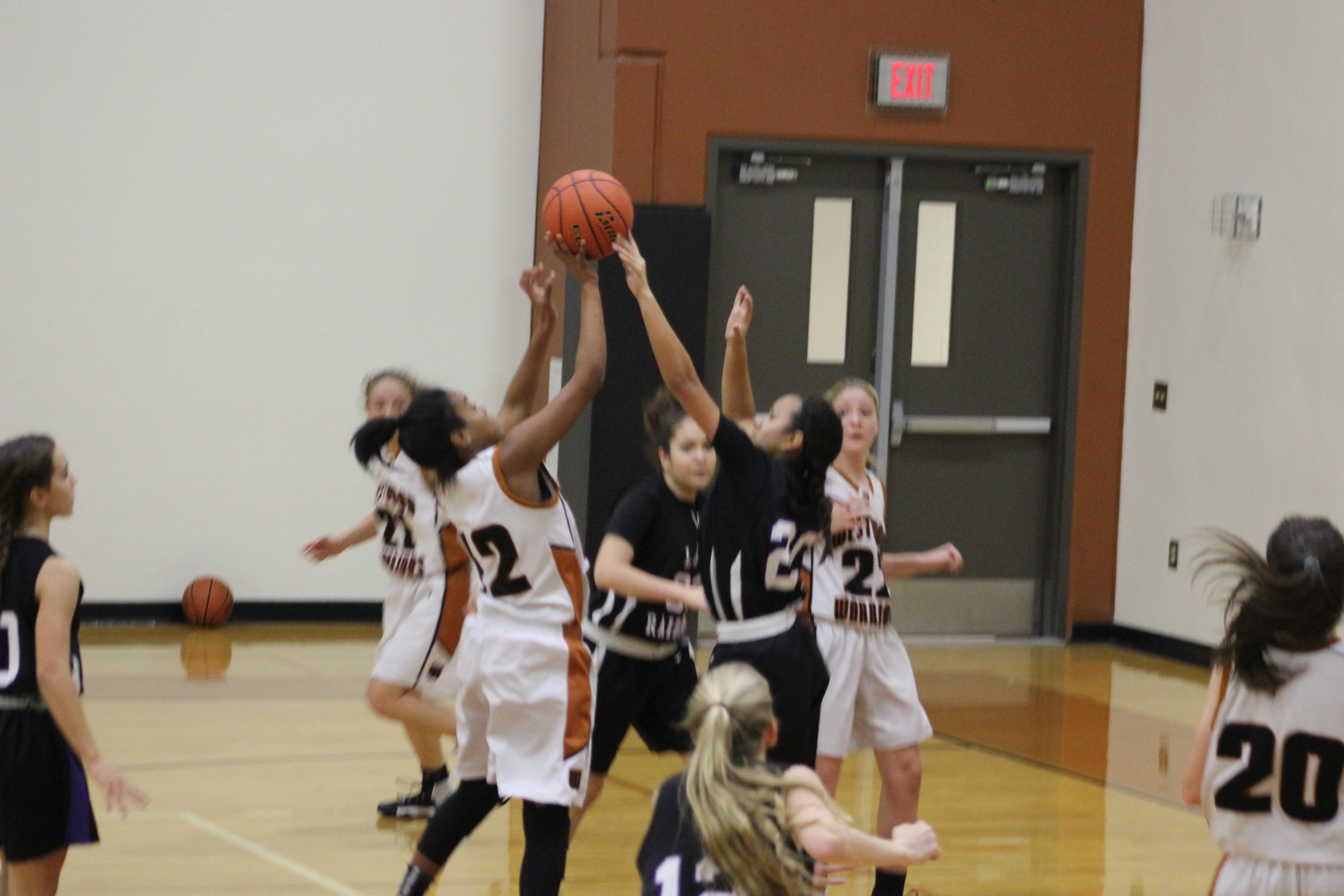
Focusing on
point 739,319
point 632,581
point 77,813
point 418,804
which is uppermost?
point 739,319

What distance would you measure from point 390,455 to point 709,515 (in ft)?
6.10

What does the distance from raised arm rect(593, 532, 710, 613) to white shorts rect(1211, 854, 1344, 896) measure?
1266 mm

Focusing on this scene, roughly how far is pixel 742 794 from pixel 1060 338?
23.9ft

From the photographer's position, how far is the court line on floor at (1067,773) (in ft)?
18.8

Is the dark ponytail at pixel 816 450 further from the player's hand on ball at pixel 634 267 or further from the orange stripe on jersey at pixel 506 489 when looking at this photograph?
the orange stripe on jersey at pixel 506 489

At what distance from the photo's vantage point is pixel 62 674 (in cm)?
319

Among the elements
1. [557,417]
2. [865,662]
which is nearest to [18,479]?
[557,417]

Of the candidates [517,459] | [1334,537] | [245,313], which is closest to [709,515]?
[517,459]

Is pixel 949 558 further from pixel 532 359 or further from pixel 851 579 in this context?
pixel 532 359

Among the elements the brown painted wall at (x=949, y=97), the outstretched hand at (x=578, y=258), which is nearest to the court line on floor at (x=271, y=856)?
the outstretched hand at (x=578, y=258)

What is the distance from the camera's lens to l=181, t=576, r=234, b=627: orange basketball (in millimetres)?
8797

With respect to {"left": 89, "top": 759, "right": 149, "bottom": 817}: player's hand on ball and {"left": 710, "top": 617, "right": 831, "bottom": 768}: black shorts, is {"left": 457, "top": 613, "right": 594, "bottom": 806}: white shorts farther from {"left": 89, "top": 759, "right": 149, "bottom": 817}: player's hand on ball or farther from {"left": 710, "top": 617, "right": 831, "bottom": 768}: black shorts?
{"left": 89, "top": 759, "right": 149, "bottom": 817}: player's hand on ball

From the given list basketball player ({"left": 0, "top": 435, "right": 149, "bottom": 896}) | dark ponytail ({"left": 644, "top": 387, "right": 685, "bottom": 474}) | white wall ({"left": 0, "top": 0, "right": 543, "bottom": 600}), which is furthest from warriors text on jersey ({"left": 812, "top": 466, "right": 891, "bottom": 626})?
white wall ({"left": 0, "top": 0, "right": 543, "bottom": 600})

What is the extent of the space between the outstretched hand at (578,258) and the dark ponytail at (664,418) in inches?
15.0
